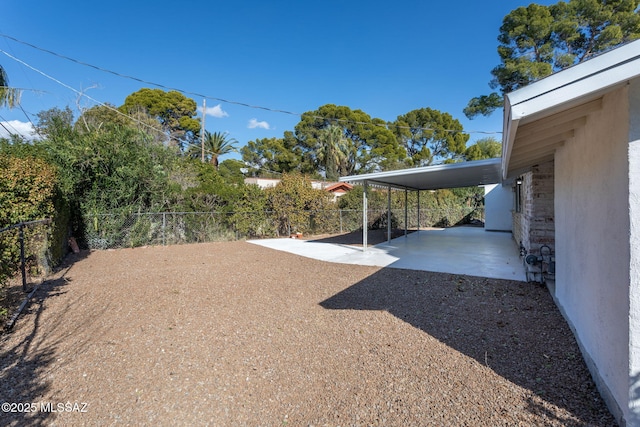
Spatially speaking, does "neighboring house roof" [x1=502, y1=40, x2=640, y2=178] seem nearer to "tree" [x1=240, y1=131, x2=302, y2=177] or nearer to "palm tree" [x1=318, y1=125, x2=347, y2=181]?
"palm tree" [x1=318, y1=125, x2=347, y2=181]

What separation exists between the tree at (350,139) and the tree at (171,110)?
975 centimetres

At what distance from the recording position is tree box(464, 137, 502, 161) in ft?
92.4

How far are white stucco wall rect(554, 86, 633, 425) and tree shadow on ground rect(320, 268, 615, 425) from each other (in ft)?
0.55

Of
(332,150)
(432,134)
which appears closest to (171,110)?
A: (332,150)

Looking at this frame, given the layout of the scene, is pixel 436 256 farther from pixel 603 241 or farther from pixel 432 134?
pixel 432 134

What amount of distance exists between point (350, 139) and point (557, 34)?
17.6 m

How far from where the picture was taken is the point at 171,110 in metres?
26.9

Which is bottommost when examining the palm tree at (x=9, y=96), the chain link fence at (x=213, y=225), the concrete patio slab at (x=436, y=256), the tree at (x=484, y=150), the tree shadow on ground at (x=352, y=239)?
the concrete patio slab at (x=436, y=256)

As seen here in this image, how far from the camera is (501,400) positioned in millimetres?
2283

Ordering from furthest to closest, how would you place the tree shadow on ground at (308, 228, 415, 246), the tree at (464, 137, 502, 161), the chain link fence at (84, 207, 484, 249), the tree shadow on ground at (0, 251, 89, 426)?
the tree at (464, 137, 502, 161) < the tree shadow on ground at (308, 228, 415, 246) < the chain link fence at (84, 207, 484, 249) < the tree shadow on ground at (0, 251, 89, 426)

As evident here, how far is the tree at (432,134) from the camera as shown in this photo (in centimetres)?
2825

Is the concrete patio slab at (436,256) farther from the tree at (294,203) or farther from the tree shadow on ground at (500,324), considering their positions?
the tree at (294,203)

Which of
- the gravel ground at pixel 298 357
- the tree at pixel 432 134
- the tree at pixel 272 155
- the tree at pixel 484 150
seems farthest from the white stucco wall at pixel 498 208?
the tree at pixel 272 155

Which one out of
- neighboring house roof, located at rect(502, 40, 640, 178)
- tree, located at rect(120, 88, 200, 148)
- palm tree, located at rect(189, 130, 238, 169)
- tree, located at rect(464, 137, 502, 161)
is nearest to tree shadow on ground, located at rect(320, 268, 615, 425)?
neighboring house roof, located at rect(502, 40, 640, 178)
